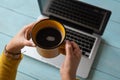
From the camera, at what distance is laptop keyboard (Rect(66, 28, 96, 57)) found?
2.83 ft

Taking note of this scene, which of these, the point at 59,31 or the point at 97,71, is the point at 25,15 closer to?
the point at 97,71

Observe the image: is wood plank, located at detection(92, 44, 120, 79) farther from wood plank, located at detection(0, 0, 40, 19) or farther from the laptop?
wood plank, located at detection(0, 0, 40, 19)

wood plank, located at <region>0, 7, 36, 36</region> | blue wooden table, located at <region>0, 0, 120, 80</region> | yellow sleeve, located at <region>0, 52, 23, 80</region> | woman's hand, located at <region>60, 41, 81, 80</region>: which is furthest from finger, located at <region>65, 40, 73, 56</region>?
wood plank, located at <region>0, 7, 36, 36</region>

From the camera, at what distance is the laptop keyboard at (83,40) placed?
0.86 metres

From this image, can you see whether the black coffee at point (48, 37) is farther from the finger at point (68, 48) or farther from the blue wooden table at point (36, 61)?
the blue wooden table at point (36, 61)

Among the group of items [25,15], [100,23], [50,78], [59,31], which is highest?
[59,31]

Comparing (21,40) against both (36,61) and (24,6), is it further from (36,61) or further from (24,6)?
(24,6)

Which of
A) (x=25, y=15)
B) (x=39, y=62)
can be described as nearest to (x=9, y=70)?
(x=39, y=62)

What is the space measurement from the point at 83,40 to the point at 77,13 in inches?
3.8

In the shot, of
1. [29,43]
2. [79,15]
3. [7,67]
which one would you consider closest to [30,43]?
Result: [29,43]

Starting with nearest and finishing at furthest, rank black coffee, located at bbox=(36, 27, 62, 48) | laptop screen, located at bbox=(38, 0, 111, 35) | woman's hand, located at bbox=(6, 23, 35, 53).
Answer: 1. black coffee, located at bbox=(36, 27, 62, 48)
2. woman's hand, located at bbox=(6, 23, 35, 53)
3. laptop screen, located at bbox=(38, 0, 111, 35)

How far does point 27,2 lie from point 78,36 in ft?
0.87

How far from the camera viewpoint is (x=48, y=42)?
53cm

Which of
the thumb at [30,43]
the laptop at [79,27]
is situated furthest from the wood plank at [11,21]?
the thumb at [30,43]
